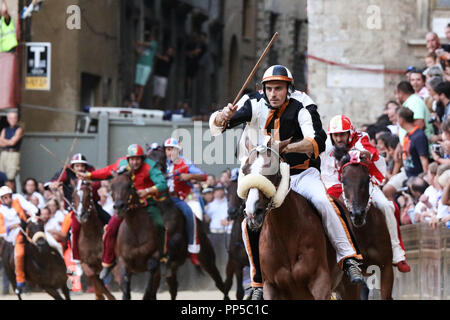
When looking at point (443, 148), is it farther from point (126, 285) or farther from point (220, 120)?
point (220, 120)

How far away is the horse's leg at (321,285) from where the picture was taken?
10.2 metres

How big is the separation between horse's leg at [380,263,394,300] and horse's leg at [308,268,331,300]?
3542 millimetres

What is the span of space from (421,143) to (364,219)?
4.13 metres

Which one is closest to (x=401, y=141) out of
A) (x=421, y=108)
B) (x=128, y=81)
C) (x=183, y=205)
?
(x=421, y=108)

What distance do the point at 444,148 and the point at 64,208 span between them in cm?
812

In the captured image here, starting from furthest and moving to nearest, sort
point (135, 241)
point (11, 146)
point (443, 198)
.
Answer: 1. point (11, 146)
2. point (135, 241)
3. point (443, 198)

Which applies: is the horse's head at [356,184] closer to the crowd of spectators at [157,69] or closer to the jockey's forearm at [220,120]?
the jockey's forearm at [220,120]

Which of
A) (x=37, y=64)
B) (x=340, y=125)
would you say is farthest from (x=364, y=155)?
(x=37, y=64)

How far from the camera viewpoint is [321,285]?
10.2m

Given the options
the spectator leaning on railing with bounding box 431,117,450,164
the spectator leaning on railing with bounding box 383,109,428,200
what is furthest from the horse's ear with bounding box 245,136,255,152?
the spectator leaning on railing with bounding box 383,109,428,200

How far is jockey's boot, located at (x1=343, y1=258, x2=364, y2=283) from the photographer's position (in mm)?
10648
